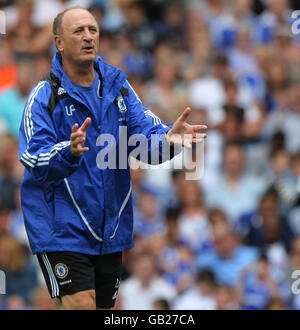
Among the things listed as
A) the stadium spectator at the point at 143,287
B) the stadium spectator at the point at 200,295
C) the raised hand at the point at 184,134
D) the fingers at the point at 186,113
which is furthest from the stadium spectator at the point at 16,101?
the fingers at the point at 186,113

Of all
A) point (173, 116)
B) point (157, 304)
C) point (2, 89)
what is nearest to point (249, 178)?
point (173, 116)

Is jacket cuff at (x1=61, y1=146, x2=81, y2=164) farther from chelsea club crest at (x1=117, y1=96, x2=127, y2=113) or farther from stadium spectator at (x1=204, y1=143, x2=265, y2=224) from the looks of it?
stadium spectator at (x1=204, y1=143, x2=265, y2=224)

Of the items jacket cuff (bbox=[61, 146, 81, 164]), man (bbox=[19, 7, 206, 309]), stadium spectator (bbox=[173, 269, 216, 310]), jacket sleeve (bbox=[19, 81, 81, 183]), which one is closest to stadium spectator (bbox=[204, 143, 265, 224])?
stadium spectator (bbox=[173, 269, 216, 310])

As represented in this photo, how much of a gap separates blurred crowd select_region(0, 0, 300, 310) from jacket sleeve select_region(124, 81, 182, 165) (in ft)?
10.1

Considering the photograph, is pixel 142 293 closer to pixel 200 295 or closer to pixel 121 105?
pixel 200 295

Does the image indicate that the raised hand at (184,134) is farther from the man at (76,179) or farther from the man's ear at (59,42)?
the man's ear at (59,42)

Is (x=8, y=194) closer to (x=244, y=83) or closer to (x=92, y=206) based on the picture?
(x=244, y=83)

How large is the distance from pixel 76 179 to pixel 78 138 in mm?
503

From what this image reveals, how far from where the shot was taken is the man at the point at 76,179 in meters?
6.70

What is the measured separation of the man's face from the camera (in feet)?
22.2

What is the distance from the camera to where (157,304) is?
9.68m

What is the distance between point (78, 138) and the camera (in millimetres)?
6266

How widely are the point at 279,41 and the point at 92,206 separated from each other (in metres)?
6.68

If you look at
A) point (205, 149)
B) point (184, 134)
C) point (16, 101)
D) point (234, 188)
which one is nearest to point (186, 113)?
point (184, 134)
